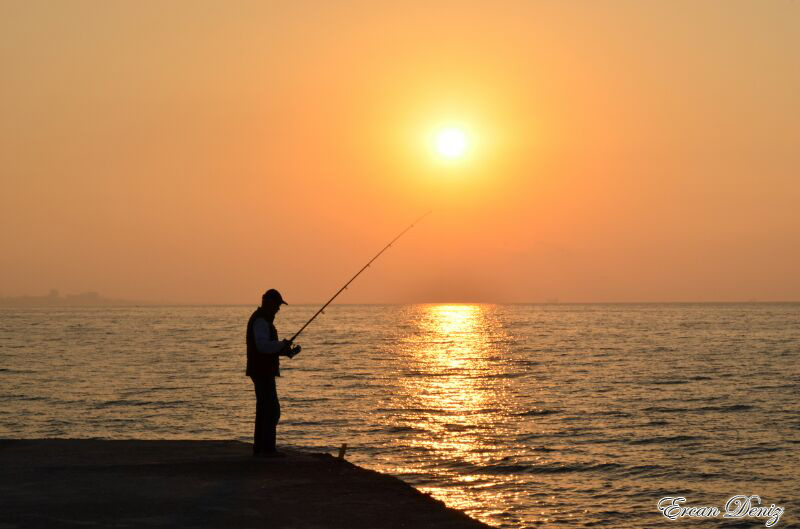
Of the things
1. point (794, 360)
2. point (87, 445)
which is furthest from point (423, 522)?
point (794, 360)

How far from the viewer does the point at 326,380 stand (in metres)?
34.0

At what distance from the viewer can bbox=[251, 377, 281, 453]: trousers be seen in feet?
35.2

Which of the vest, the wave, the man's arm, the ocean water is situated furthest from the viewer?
the wave

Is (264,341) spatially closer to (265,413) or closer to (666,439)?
(265,413)

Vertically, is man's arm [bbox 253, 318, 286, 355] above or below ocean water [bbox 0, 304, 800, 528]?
above

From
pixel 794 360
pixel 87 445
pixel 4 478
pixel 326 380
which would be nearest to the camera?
pixel 4 478

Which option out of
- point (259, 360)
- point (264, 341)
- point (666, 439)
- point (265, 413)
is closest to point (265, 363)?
point (259, 360)

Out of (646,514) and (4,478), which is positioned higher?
(4,478)

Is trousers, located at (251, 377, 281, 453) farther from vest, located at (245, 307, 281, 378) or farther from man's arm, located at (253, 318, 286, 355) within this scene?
man's arm, located at (253, 318, 286, 355)

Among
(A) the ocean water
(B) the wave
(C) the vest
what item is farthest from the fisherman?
(B) the wave

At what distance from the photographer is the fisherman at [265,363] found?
34.8ft

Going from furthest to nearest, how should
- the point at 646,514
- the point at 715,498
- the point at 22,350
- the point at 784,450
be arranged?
the point at 22,350 < the point at 784,450 < the point at 715,498 < the point at 646,514

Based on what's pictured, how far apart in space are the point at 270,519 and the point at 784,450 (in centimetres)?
1425

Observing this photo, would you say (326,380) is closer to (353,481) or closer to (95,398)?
(95,398)
